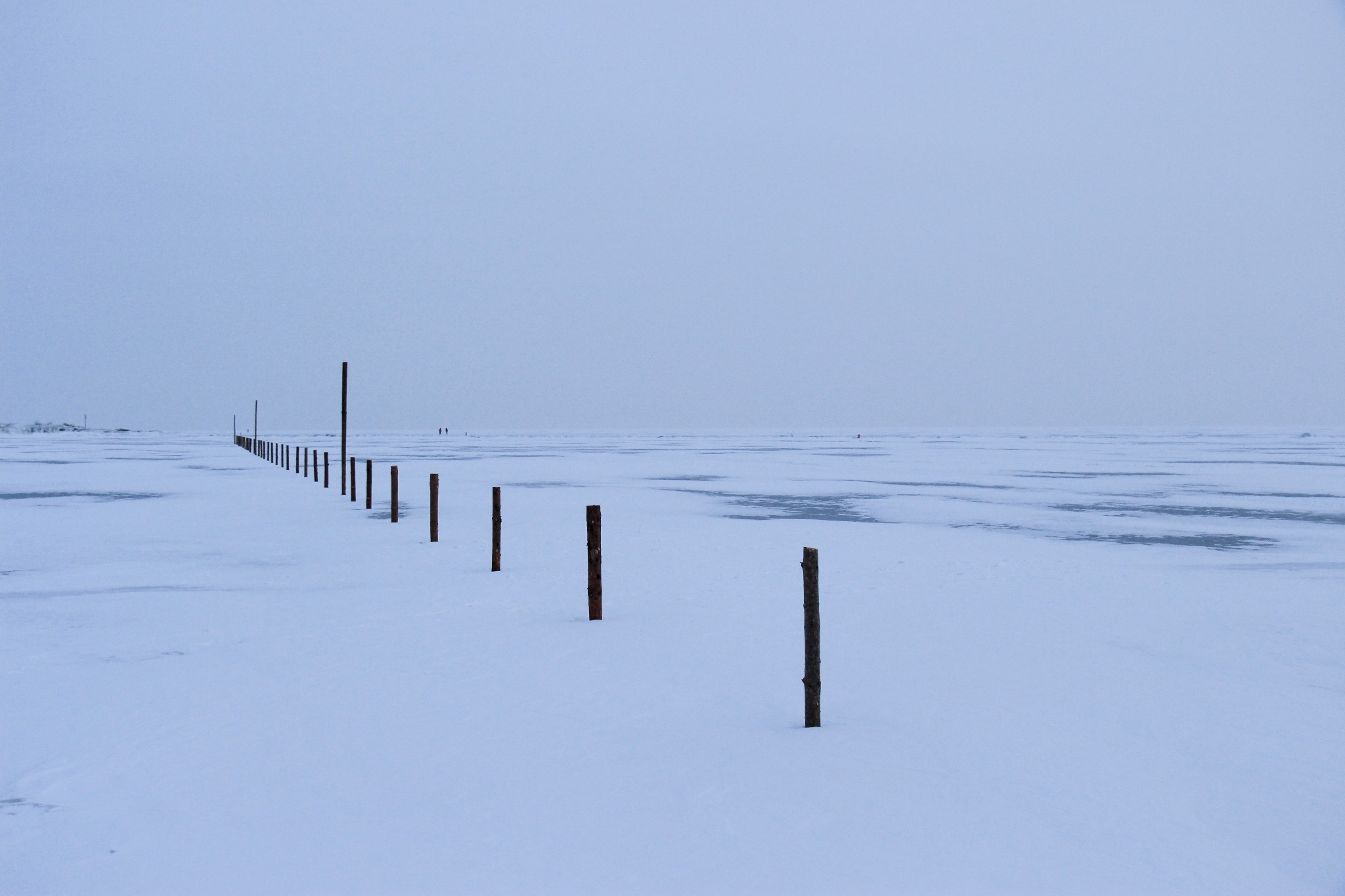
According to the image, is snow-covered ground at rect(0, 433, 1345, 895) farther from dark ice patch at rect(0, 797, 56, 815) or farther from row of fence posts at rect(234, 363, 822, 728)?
row of fence posts at rect(234, 363, 822, 728)

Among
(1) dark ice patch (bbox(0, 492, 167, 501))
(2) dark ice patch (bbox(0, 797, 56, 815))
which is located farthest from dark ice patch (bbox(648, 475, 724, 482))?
(2) dark ice patch (bbox(0, 797, 56, 815))

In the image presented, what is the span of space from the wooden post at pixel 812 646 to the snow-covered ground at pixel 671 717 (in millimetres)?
191

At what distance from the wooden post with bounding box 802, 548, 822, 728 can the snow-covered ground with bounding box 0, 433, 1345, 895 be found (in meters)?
0.19

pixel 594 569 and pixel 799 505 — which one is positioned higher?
pixel 594 569

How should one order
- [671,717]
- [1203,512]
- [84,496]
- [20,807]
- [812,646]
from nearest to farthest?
1. [20,807]
2. [812,646]
3. [671,717]
4. [1203,512]
5. [84,496]

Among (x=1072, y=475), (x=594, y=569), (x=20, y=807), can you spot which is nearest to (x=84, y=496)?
(x=594, y=569)

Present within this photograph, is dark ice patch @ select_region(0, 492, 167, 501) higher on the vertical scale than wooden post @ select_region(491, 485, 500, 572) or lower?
lower

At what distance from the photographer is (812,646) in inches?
268

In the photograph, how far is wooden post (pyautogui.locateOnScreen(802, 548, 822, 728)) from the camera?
6.81 meters

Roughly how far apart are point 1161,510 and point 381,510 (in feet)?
61.3

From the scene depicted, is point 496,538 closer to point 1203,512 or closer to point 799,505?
point 799,505

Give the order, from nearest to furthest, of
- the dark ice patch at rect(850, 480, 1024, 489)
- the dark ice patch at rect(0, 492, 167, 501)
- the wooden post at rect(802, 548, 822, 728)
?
the wooden post at rect(802, 548, 822, 728) → the dark ice patch at rect(0, 492, 167, 501) → the dark ice patch at rect(850, 480, 1024, 489)

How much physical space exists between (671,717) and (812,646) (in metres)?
1.26

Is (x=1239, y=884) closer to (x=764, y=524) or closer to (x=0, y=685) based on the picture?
(x=0, y=685)
